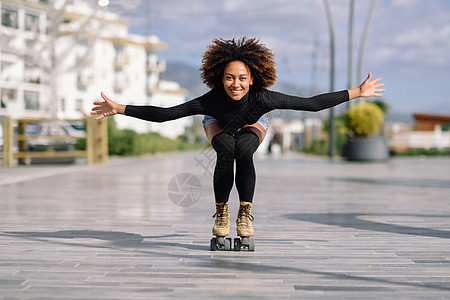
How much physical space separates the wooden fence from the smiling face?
574 inches

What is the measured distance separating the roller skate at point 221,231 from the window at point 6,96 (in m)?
51.6

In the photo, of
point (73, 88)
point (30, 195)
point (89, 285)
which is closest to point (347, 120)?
point (30, 195)

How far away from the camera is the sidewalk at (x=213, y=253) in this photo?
10.5 ft

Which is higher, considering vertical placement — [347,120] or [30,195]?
[347,120]

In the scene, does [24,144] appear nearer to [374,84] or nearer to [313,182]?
[313,182]

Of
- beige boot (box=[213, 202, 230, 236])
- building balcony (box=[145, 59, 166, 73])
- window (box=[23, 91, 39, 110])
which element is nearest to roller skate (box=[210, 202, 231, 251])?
beige boot (box=[213, 202, 230, 236])

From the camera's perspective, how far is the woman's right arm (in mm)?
4266

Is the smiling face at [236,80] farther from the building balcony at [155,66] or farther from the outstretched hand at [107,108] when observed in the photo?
the building balcony at [155,66]

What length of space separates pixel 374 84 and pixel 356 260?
132cm

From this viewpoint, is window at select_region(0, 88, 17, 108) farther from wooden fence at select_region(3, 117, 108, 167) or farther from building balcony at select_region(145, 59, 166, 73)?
wooden fence at select_region(3, 117, 108, 167)

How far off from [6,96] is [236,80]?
5422 centimetres

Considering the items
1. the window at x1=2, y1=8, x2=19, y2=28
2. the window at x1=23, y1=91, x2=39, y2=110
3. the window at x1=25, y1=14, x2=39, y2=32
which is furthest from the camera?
the window at x1=23, y1=91, x2=39, y2=110

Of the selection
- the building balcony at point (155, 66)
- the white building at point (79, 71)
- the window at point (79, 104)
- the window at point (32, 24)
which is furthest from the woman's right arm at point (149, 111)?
the building balcony at point (155, 66)

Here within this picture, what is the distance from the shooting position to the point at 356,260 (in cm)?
402
